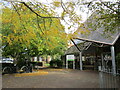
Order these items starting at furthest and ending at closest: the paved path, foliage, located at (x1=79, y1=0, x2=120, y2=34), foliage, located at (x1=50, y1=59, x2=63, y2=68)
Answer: foliage, located at (x1=50, y1=59, x2=63, y2=68), the paved path, foliage, located at (x1=79, y1=0, x2=120, y2=34)

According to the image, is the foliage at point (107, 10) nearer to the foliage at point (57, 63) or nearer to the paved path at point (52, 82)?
the paved path at point (52, 82)

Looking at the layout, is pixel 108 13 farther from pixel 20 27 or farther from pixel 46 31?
pixel 20 27

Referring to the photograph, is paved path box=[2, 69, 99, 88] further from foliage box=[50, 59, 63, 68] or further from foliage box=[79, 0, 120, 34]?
foliage box=[50, 59, 63, 68]

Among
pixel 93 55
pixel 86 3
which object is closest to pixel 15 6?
pixel 86 3

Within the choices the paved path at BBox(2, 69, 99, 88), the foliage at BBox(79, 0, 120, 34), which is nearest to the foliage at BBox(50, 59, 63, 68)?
the paved path at BBox(2, 69, 99, 88)

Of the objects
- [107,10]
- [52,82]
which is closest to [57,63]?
[52,82]

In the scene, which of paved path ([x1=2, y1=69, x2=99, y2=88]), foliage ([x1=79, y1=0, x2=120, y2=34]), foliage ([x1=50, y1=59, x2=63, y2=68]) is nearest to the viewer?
foliage ([x1=79, y1=0, x2=120, y2=34])

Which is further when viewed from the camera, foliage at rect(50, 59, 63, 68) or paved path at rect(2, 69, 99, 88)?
foliage at rect(50, 59, 63, 68)

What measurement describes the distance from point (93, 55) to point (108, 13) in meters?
12.7

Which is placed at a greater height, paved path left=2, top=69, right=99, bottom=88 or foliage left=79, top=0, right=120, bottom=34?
foliage left=79, top=0, right=120, bottom=34

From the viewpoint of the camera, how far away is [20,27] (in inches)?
286

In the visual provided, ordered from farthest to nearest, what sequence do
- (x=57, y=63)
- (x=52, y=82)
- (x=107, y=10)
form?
(x=57, y=63)
(x=52, y=82)
(x=107, y=10)

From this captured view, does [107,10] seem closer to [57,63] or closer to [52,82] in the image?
[52,82]

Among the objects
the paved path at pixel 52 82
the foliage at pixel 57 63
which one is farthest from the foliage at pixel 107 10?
the foliage at pixel 57 63
